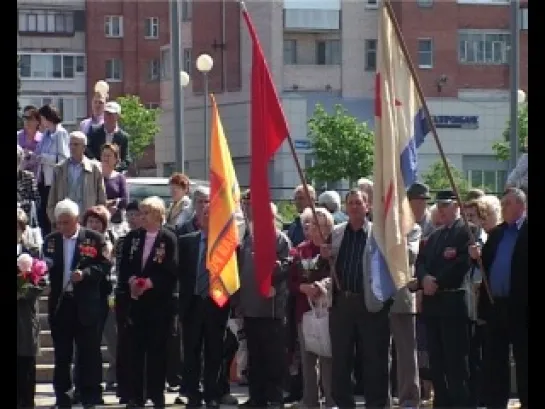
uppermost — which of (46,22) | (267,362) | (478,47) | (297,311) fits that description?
(46,22)

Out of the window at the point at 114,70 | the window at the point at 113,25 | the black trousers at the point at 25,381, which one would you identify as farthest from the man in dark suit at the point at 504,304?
the window at the point at 113,25

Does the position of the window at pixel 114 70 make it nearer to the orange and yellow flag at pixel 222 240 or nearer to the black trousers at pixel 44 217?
the black trousers at pixel 44 217

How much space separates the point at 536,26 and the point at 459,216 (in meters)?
2.49

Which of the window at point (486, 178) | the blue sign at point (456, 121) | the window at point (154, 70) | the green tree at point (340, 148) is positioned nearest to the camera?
the green tree at point (340, 148)

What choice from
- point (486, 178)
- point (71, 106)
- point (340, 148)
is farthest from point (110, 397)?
point (71, 106)

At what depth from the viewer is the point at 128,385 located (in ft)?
51.6

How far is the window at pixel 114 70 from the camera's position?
291 feet

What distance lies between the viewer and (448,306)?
1476 cm

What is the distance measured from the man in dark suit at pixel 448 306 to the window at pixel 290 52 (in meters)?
58.3

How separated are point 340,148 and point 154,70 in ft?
83.2

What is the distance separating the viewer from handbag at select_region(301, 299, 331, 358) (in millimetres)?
15227

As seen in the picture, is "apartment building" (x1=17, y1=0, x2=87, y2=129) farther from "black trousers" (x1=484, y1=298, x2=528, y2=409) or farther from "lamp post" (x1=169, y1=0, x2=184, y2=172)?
"black trousers" (x1=484, y1=298, x2=528, y2=409)

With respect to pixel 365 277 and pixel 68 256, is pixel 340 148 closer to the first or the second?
pixel 68 256

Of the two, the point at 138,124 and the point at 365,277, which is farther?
the point at 138,124
